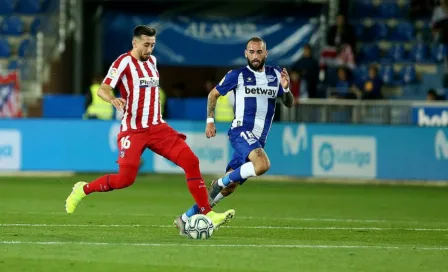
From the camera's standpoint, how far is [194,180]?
10.9m

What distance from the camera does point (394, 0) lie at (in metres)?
27.5

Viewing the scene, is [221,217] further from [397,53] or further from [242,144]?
[397,53]

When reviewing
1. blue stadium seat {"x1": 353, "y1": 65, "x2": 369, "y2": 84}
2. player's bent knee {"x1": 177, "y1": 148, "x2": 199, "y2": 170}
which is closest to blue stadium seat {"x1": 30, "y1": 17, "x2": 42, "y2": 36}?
blue stadium seat {"x1": 353, "y1": 65, "x2": 369, "y2": 84}

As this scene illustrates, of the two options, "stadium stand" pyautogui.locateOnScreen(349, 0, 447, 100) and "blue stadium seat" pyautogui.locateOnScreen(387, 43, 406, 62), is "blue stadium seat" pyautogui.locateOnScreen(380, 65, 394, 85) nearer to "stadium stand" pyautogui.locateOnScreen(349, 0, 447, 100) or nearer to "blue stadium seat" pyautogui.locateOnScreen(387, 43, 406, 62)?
"stadium stand" pyautogui.locateOnScreen(349, 0, 447, 100)

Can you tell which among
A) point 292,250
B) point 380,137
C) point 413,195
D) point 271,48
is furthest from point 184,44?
point 292,250

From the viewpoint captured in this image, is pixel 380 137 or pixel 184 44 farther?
pixel 184 44

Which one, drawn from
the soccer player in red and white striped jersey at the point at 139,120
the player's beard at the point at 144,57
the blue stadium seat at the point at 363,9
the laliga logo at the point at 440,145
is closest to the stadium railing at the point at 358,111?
the laliga logo at the point at 440,145

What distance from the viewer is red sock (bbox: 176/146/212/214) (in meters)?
10.9

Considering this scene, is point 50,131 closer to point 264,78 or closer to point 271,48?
point 271,48

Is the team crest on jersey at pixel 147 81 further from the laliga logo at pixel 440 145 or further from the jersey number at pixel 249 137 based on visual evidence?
the laliga logo at pixel 440 145

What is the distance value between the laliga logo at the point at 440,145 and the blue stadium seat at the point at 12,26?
1096 centimetres

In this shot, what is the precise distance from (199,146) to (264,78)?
8563 mm

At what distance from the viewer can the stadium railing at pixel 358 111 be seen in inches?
840

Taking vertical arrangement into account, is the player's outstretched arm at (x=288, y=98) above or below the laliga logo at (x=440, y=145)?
above
